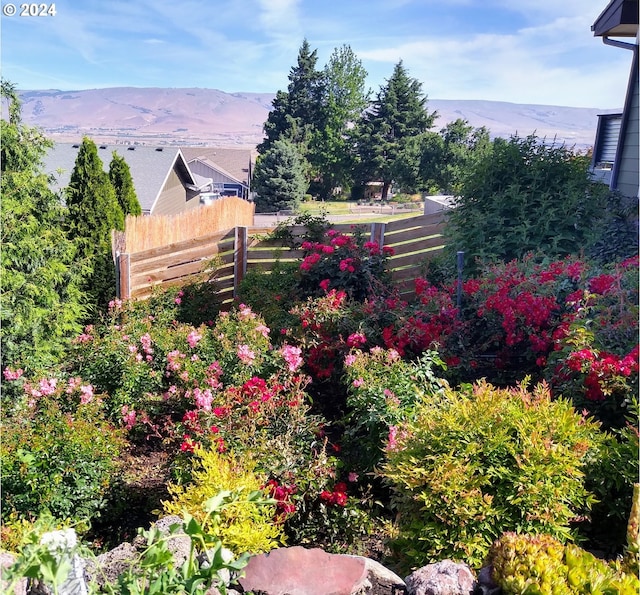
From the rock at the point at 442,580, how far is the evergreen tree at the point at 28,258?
451 centimetres

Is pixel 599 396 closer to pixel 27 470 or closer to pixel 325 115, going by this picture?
pixel 27 470

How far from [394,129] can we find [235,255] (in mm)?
31946

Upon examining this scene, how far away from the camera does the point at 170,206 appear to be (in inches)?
760

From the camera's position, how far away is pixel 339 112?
37.6m

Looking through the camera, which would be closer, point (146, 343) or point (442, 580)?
point (442, 580)

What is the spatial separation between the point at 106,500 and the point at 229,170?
42990 mm

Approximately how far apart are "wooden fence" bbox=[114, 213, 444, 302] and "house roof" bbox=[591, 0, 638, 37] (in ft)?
9.73

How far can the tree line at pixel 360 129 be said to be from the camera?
35.0m

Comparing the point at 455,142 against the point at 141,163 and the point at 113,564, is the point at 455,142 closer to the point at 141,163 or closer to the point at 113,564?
the point at 141,163

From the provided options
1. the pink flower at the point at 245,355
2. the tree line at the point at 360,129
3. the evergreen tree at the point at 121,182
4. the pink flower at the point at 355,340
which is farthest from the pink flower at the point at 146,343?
the tree line at the point at 360,129

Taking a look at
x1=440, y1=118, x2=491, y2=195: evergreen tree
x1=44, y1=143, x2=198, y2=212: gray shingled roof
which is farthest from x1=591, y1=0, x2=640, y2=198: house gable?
x1=440, y1=118, x2=491, y2=195: evergreen tree

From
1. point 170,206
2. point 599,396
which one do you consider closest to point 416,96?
point 170,206

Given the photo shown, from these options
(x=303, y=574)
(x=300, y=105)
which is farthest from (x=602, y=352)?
(x=300, y=105)

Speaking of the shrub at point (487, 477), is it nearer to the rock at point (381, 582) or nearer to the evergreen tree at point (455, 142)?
the rock at point (381, 582)
